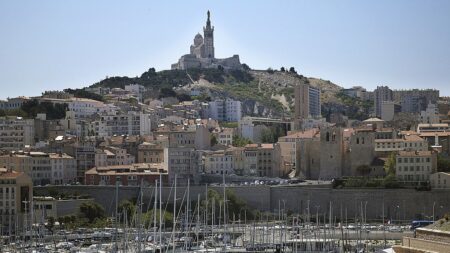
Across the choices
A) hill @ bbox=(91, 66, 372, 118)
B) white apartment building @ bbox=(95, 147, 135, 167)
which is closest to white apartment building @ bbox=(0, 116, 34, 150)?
white apartment building @ bbox=(95, 147, 135, 167)

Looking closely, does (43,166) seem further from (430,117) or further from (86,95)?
(430,117)

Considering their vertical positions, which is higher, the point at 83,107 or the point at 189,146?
the point at 83,107

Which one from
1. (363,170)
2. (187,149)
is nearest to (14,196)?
(187,149)

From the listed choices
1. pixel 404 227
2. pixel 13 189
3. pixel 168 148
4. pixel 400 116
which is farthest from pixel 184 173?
pixel 400 116

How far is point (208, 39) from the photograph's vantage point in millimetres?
160875

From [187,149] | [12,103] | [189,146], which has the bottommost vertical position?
[187,149]

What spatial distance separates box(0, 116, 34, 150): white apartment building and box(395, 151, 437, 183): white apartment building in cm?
2912

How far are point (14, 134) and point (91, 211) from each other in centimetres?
2228

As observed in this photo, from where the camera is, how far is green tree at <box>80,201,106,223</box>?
211 feet

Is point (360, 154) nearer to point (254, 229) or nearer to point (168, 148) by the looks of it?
point (168, 148)

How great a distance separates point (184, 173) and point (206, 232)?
71.4 ft

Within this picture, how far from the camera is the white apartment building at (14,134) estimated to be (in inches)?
3342

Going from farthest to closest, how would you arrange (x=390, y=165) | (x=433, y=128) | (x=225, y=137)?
(x=225, y=137) < (x=433, y=128) < (x=390, y=165)

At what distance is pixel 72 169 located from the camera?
7662 cm
